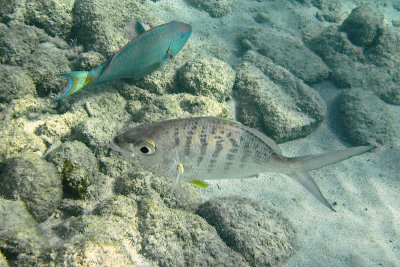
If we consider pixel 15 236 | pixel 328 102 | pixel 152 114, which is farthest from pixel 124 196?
pixel 328 102

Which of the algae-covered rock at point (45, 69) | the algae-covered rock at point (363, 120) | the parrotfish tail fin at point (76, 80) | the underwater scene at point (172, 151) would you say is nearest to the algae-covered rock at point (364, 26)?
the underwater scene at point (172, 151)

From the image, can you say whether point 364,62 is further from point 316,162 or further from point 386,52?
point 316,162

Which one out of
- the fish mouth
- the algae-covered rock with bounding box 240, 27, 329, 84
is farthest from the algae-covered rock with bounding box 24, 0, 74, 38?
the algae-covered rock with bounding box 240, 27, 329, 84

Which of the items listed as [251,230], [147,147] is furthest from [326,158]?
[147,147]

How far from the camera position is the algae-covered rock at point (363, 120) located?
211 inches

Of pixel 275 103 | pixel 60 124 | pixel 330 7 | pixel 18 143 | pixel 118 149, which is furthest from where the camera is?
pixel 330 7

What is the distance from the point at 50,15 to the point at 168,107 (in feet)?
9.65

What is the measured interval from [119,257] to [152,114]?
1.83 m

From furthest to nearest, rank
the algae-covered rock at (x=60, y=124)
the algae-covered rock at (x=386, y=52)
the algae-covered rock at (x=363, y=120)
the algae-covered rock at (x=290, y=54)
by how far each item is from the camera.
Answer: the algae-covered rock at (x=386, y=52)
the algae-covered rock at (x=290, y=54)
the algae-covered rock at (x=363, y=120)
the algae-covered rock at (x=60, y=124)

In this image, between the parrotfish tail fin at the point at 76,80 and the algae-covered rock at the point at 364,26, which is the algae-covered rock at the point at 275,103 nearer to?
the parrotfish tail fin at the point at 76,80

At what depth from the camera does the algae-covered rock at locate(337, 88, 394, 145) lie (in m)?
5.35

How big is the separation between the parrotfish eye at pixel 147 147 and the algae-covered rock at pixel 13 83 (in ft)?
8.11

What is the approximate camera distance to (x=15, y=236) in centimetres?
191

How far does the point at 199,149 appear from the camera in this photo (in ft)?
6.05
